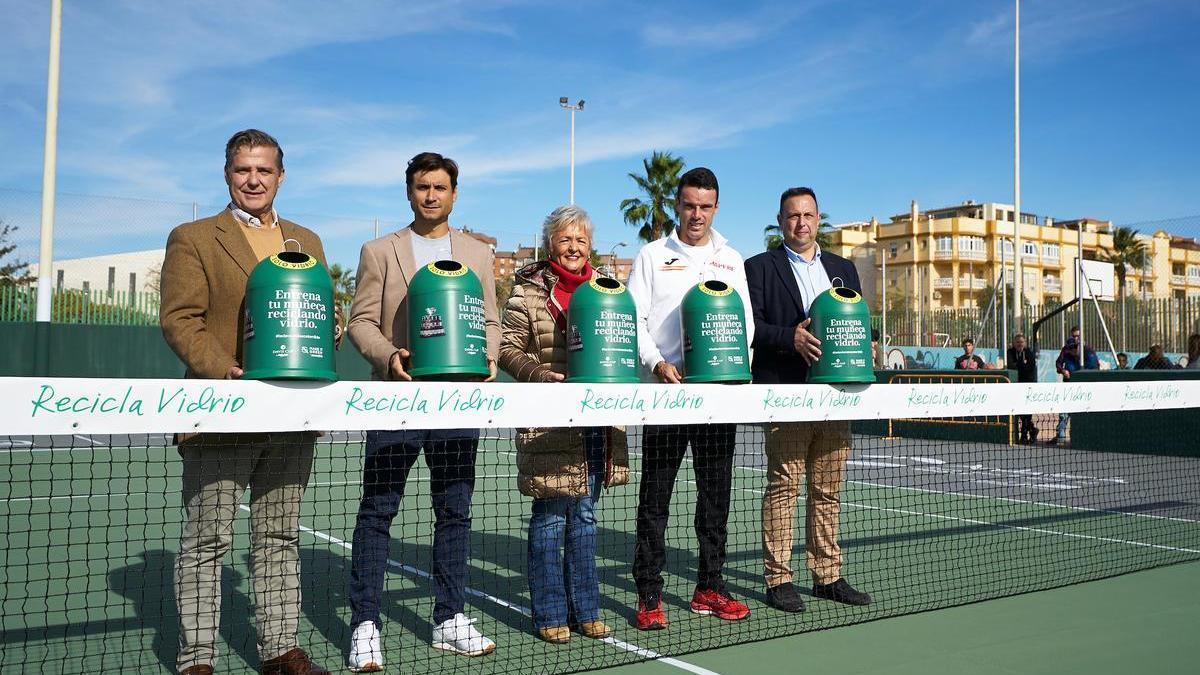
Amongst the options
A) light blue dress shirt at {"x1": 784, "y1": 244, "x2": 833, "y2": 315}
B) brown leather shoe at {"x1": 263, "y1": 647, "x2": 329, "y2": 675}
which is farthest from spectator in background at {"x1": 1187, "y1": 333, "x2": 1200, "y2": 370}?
brown leather shoe at {"x1": 263, "y1": 647, "x2": 329, "y2": 675}

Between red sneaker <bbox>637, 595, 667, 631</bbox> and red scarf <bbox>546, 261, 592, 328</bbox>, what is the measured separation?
148 cm

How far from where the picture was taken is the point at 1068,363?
59.8 ft

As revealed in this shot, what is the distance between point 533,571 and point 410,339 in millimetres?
1415

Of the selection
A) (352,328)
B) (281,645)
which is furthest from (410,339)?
(281,645)

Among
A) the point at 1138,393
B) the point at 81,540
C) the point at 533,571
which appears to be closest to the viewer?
the point at 533,571

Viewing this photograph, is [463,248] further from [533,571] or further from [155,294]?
[155,294]

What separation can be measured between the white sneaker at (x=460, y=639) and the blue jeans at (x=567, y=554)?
1.12 feet

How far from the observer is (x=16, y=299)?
20656 mm

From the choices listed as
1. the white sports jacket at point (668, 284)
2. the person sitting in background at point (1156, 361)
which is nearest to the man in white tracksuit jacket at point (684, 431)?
the white sports jacket at point (668, 284)

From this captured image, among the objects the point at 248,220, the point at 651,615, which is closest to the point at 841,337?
the point at 651,615

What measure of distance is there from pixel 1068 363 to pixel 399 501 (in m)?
16.7

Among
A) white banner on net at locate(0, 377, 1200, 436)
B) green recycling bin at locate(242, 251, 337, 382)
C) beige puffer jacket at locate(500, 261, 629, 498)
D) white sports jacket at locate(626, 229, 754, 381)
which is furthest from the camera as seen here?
white sports jacket at locate(626, 229, 754, 381)

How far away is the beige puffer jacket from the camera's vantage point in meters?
4.68

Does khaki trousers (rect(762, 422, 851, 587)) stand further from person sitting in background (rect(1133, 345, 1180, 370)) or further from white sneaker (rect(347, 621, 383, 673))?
person sitting in background (rect(1133, 345, 1180, 370))
